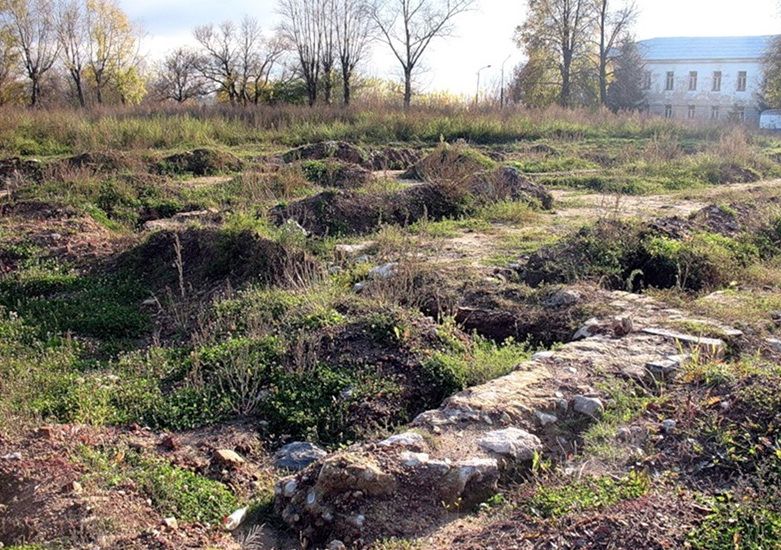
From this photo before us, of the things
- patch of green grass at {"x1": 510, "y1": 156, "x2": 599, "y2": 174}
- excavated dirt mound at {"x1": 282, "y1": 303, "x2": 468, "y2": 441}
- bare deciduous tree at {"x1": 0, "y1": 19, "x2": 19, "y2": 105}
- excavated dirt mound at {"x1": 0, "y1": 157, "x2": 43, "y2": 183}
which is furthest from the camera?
bare deciduous tree at {"x1": 0, "y1": 19, "x2": 19, "y2": 105}

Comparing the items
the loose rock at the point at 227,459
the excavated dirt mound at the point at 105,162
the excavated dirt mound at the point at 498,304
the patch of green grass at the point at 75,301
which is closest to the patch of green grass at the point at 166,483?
the loose rock at the point at 227,459

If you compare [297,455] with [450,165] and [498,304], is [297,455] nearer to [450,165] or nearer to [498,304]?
[498,304]

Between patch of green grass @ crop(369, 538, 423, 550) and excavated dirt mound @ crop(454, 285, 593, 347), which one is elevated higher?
excavated dirt mound @ crop(454, 285, 593, 347)

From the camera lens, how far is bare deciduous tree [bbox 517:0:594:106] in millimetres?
43375

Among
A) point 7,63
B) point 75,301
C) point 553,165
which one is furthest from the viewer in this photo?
point 7,63

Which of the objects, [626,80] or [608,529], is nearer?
[608,529]

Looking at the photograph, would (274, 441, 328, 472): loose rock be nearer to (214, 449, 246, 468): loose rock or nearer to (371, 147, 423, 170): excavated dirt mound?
(214, 449, 246, 468): loose rock

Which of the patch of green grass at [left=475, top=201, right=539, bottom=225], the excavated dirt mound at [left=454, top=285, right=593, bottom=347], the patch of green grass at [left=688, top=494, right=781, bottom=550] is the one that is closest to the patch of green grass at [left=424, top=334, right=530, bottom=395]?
the excavated dirt mound at [left=454, top=285, right=593, bottom=347]

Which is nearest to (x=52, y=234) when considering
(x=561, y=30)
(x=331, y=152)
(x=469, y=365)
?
(x=469, y=365)

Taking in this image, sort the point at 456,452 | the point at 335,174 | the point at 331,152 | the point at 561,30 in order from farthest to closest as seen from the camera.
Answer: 1. the point at 561,30
2. the point at 331,152
3. the point at 335,174
4. the point at 456,452

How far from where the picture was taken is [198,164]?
51.9 feet

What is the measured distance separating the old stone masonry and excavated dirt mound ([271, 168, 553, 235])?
4742 millimetres

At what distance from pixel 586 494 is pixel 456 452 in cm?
77

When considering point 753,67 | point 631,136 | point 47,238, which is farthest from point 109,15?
point 753,67
